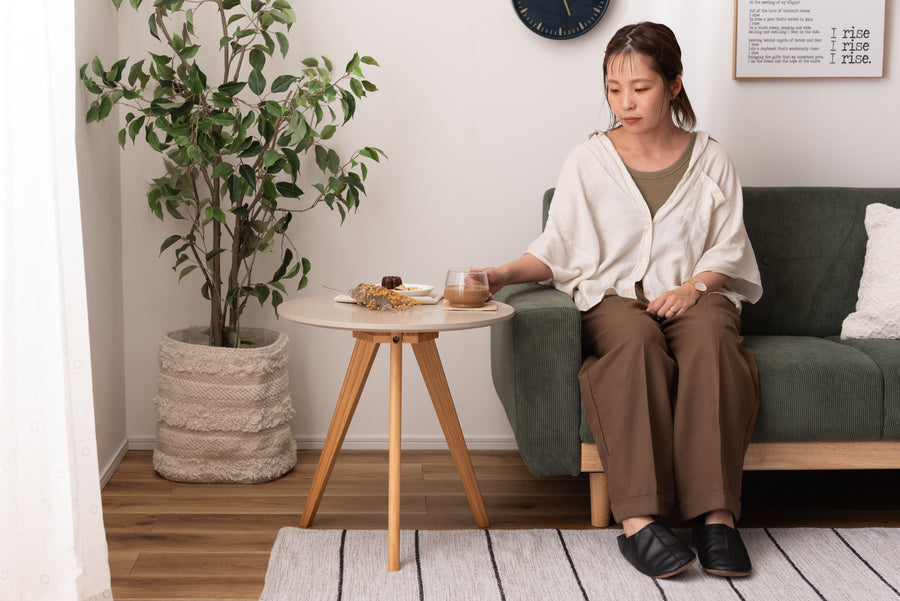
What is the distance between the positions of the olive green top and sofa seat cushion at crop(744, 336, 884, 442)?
1.68ft

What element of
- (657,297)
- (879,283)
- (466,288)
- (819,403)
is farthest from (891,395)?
(466,288)

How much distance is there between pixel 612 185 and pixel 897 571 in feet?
3.60

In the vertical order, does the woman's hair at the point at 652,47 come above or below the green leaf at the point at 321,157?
above

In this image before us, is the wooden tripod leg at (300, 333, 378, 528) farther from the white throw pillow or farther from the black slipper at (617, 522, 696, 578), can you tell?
the white throw pillow

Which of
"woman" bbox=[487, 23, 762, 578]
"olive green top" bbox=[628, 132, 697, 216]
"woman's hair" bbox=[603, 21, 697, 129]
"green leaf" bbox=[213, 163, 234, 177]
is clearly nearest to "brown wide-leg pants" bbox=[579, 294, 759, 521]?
"woman" bbox=[487, 23, 762, 578]

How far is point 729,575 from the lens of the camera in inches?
67.8

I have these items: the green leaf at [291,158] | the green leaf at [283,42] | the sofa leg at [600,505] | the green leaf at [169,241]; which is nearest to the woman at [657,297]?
the sofa leg at [600,505]

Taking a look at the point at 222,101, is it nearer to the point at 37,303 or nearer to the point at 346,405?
the point at 346,405

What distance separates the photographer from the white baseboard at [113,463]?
7.48 ft

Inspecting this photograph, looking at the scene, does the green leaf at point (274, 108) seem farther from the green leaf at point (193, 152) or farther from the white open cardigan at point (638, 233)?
the white open cardigan at point (638, 233)

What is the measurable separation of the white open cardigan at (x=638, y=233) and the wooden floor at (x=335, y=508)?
548 millimetres

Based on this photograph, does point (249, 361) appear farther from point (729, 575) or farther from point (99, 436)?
point (729, 575)

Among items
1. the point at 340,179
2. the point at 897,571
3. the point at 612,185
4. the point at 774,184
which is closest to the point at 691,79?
the point at 774,184

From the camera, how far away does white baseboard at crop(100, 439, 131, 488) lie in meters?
2.28
